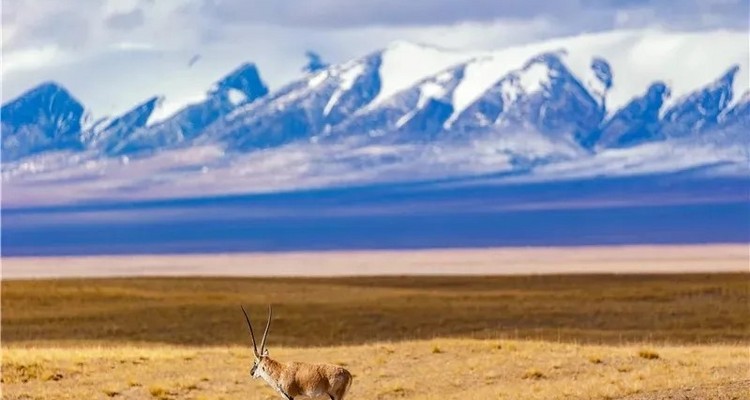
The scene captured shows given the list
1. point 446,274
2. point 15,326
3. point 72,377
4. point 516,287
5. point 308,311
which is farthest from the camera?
point 446,274

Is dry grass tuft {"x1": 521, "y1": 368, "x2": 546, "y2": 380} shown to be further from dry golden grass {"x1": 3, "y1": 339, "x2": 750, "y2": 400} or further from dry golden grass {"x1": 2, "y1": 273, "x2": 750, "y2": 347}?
dry golden grass {"x1": 2, "y1": 273, "x2": 750, "y2": 347}

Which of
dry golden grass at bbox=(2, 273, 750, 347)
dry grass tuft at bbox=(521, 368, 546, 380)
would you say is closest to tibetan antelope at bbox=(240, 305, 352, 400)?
dry grass tuft at bbox=(521, 368, 546, 380)

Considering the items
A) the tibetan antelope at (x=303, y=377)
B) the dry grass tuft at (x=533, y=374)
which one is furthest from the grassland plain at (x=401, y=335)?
the tibetan antelope at (x=303, y=377)

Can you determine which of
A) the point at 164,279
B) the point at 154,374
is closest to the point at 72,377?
the point at 154,374

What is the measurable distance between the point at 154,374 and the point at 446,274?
255ft

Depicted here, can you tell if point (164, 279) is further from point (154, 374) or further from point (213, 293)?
point (154, 374)

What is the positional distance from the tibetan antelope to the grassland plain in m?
5.16

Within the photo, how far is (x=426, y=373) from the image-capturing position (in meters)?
32.3

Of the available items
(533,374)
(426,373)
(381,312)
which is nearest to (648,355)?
(533,374)

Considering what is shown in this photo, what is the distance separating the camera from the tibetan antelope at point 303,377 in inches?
903

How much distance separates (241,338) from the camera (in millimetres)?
54000

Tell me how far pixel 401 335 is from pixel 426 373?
78.3 feet

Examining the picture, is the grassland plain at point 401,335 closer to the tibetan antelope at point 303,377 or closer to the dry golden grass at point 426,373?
the dry golden grass at point 426,373

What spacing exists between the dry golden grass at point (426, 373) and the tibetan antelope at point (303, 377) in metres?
5.03
